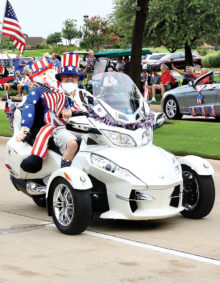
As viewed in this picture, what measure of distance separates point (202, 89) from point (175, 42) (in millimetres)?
20666

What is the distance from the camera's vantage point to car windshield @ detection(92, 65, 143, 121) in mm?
7422

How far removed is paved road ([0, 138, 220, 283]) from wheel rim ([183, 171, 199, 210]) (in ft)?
0.60

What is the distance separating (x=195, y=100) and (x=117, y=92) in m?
12.6

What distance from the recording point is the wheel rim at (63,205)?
23.1 feet

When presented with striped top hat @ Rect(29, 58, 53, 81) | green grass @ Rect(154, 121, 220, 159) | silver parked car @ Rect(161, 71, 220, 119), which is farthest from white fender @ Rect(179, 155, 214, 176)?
silver parked car @ Rect(161, 71, 220, 119)

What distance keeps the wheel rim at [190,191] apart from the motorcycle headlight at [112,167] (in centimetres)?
98

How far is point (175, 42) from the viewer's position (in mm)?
39906

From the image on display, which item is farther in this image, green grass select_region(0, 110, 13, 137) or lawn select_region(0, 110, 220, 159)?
green grass select_region(0, 110, 13, 137)

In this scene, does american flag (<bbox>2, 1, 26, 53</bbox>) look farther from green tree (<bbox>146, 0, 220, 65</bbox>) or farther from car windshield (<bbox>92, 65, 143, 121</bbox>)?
green tree (<bbox>146, 0, 220, 65</bbox>)

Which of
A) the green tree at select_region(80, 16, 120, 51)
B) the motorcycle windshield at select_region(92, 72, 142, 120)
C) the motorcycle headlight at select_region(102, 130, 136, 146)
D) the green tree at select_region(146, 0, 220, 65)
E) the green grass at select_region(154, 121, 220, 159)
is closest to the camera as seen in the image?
the motorcycle headlight at select_region(102, 130, 136, 146)

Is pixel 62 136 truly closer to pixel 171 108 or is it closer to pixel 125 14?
pixel 171 108

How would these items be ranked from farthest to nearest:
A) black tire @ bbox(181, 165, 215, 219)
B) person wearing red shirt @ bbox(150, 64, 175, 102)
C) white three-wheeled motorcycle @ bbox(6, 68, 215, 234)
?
person wearing red shirt @ bbox(150, 64, 175, 102), black tire @ bbox(181, 165, 215, 219), white three-wheeled motorcycle @ bbox(6, 68, 215, 234)

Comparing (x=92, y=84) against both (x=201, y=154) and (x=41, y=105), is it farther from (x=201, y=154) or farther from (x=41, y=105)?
(x=201, y=154)

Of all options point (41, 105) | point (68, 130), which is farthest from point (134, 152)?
point (41, 105)
